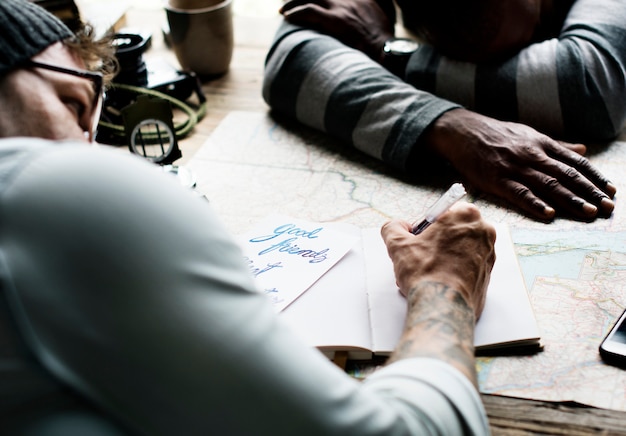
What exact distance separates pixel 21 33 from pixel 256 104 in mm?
903

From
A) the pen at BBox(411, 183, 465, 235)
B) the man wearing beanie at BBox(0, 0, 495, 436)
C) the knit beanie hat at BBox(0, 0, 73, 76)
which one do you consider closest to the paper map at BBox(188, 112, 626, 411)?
the pen at BBox(411, 183, 465, 235)

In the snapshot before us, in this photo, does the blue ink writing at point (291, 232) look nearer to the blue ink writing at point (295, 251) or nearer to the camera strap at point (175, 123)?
the blue ink writing at point (295, 251)

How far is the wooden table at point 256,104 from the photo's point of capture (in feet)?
2.33

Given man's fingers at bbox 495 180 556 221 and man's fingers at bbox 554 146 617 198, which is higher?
man's fingers at bbox 554 146 617 198

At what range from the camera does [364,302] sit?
2.88 feet

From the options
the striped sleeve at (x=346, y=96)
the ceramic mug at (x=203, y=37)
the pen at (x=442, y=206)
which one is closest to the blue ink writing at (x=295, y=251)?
the pen at (x=442, y=206)

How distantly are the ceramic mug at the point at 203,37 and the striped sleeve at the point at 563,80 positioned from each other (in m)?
0.52

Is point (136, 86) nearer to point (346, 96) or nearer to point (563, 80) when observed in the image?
point (346, 96)

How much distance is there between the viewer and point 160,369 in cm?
48

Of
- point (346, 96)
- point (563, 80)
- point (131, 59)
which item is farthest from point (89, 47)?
point (563, 80)

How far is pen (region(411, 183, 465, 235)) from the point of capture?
91 centimetres

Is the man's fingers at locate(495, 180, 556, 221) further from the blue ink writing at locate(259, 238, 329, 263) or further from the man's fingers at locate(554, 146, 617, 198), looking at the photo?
the blue ink writing at locate(259, 238, 329, 263)

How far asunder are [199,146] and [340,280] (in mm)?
570

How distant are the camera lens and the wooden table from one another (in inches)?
6.4
